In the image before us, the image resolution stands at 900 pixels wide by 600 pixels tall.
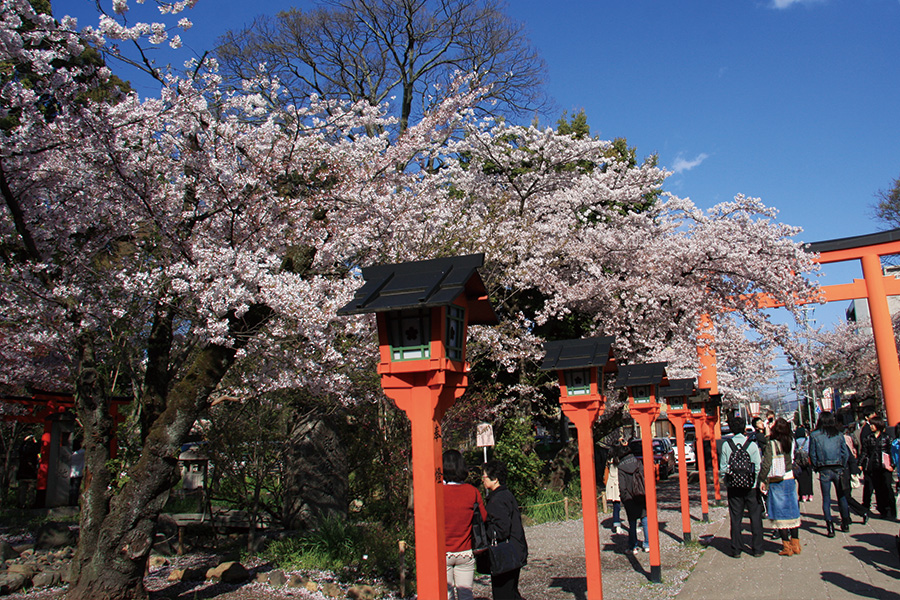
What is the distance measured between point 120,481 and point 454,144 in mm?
11292

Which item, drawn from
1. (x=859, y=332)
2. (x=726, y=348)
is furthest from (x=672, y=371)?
(x=859, y=332)

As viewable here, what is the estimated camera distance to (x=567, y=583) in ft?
26.0

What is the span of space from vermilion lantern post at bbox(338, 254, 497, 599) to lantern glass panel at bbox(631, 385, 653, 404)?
510 centimetres

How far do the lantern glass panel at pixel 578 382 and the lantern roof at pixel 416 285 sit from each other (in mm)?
2442

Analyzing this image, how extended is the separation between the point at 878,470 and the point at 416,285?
10.6 meters

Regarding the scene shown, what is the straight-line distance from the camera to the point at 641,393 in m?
8.54

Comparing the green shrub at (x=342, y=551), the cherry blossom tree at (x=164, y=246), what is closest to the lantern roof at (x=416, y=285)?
the cherry blossom tree at (x=164, y=246)

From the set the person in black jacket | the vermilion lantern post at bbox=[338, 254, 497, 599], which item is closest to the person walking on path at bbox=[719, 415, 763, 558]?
the person in black jacket

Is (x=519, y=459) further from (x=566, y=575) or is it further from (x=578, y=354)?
(x=578, y=354)

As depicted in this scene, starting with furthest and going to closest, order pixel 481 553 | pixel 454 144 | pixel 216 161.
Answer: pixel 454 144 < pixel 216 161 < pixel 481 553

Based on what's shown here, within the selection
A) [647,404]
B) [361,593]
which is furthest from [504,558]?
[647,404]

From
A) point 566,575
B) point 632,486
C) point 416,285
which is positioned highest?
point 416,285

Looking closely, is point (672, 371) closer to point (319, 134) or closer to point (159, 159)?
point (319, 134)

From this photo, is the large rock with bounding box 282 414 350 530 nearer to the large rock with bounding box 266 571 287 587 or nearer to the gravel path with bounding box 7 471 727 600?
the gravel path with bounding box 7 471 727 600
